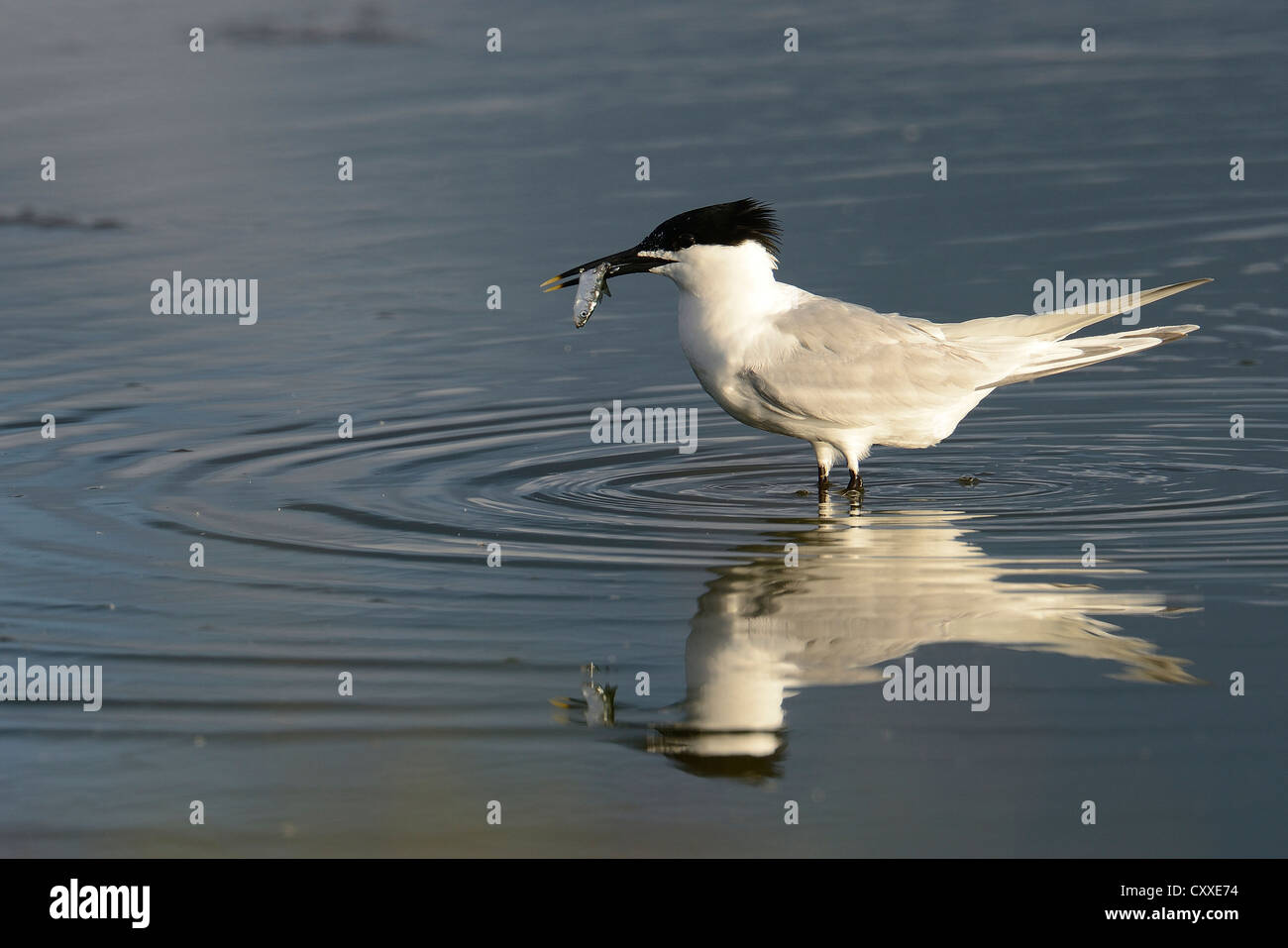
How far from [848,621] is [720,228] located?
2.99 m

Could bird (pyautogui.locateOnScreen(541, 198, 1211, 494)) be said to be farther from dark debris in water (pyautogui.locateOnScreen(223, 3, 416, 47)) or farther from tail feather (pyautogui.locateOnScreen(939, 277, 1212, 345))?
dark debris in water (pyautogui.locateOnScreen(223, 3, 416, 47))

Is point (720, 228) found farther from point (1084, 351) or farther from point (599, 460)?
point (1084, 351)

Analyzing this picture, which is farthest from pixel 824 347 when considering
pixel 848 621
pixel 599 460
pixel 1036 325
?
pixel 848 621

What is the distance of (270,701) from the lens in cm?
757

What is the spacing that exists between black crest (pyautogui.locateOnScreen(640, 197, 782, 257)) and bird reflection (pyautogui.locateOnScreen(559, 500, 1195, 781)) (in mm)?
1663

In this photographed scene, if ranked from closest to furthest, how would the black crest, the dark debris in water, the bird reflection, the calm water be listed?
the calm water < the bird reflection < the black crest < the dark debris in water

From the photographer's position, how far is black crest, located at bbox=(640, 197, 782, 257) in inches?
414

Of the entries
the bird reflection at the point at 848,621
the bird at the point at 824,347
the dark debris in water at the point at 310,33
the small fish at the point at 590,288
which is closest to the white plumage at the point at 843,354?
the bird at the point at 824,347

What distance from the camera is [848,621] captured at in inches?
322

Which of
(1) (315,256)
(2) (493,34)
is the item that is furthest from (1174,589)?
(2) (493,34)

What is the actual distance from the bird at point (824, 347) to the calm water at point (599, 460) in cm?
43

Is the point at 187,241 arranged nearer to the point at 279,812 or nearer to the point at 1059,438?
the point at 1059,438

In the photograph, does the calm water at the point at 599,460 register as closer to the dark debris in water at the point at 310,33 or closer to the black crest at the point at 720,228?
the dark debris in water at the point at 310,33

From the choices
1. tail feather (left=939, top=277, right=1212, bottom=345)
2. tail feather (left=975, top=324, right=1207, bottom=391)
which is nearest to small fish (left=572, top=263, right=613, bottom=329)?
tail feather (left=939, top=277, right=1212, bottom=345)
